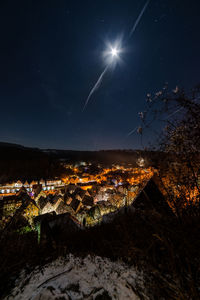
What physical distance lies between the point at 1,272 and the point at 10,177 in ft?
117

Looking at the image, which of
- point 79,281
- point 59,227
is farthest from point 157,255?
point 59,227

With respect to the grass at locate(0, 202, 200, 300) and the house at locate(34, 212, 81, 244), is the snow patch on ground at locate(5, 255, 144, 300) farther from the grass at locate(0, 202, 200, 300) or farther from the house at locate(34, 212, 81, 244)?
the house at locate(34, 212, 81, 244)

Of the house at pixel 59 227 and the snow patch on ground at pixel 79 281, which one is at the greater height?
the snow patch on ground at pixel 79 281

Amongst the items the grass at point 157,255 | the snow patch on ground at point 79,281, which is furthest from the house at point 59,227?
the snow patch on ground at point 79,281

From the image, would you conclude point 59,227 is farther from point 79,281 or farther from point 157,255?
point 157,255

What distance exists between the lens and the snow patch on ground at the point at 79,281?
1.87m

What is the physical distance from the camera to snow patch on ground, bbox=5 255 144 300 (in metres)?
1.87

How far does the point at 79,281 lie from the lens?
2189 millimetres

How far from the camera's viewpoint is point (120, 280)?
2.33m

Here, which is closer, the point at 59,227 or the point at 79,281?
the point at 79,281

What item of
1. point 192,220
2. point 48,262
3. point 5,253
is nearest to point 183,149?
point 192,220

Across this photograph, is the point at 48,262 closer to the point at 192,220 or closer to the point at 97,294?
the point at 97,294

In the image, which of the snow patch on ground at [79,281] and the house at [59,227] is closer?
the snow patch on ground at [79,281]

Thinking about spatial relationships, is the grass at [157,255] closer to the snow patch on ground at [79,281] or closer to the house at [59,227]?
the snow patch on ground at [79,281]
